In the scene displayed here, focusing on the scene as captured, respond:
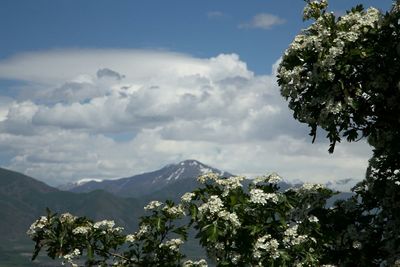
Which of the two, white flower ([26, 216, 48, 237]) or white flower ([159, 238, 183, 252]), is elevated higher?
white flower ([26, 216, 48, 237])

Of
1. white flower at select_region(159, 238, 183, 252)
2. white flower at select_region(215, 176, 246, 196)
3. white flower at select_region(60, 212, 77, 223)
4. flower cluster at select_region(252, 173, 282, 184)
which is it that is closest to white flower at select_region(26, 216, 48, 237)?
white flower at select_region(60, 212, 77, 223)

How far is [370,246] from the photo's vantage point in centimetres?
1338

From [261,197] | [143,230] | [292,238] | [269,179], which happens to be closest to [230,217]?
[261,197]

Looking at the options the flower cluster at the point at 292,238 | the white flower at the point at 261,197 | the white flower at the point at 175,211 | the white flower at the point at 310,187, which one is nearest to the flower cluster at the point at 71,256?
the white flower at the point at 175,211

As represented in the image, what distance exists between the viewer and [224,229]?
12562mm

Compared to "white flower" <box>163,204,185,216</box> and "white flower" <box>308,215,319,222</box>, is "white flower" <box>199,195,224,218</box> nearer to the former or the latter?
"white flower" <box>308,215,319,222</box>

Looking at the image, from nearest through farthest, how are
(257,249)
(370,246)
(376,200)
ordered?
1. (257,249)
2. (370,246)
3. (376,200)

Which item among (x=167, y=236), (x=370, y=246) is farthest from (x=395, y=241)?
(x=167, y=236)

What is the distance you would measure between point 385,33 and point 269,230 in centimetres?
597

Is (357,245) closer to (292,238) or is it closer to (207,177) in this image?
(292,238)

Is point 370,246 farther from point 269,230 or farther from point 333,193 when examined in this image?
point 269,230

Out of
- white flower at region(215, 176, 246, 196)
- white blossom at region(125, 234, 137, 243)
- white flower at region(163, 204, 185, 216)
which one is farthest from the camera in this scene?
white blossom at region(125, 234, 137, 243)

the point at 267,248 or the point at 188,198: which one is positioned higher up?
the point at 188,198

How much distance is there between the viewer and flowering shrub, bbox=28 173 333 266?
1270cm
